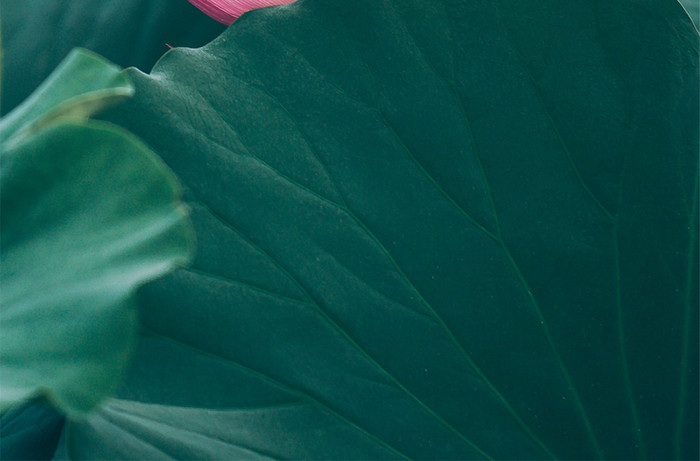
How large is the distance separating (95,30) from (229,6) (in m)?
0.33

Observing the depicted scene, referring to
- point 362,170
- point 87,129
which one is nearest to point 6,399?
point 87,129

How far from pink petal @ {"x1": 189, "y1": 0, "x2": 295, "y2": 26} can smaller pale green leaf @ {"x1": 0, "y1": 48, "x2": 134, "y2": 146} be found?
459mm

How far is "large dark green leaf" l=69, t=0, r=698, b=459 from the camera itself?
59 centimetres

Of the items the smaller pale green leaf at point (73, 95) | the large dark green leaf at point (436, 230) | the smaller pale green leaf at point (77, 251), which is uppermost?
the smaller pale green leaf at point (73, 95)

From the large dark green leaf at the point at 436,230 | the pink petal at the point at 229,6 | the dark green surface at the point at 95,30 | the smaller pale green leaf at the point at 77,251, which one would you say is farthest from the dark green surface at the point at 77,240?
the dark green surface at the point at 95,30

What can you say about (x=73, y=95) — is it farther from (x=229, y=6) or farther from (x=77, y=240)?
(x=229, y=6)

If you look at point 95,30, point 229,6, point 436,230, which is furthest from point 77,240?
point 95,30

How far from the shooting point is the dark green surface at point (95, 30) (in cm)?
99

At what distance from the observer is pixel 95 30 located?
101cm

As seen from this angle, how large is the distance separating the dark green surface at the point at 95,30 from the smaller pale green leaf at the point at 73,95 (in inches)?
26.8

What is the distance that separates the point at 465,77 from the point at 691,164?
0.24m

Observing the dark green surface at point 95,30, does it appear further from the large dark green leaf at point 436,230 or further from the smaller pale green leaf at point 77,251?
the smaller pale green leaf at point 77,251

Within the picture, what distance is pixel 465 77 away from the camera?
2.16ft

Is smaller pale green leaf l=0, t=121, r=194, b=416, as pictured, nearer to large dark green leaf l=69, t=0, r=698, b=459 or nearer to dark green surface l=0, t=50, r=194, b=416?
dark green surface l=0, t=50, r=194, b=416
